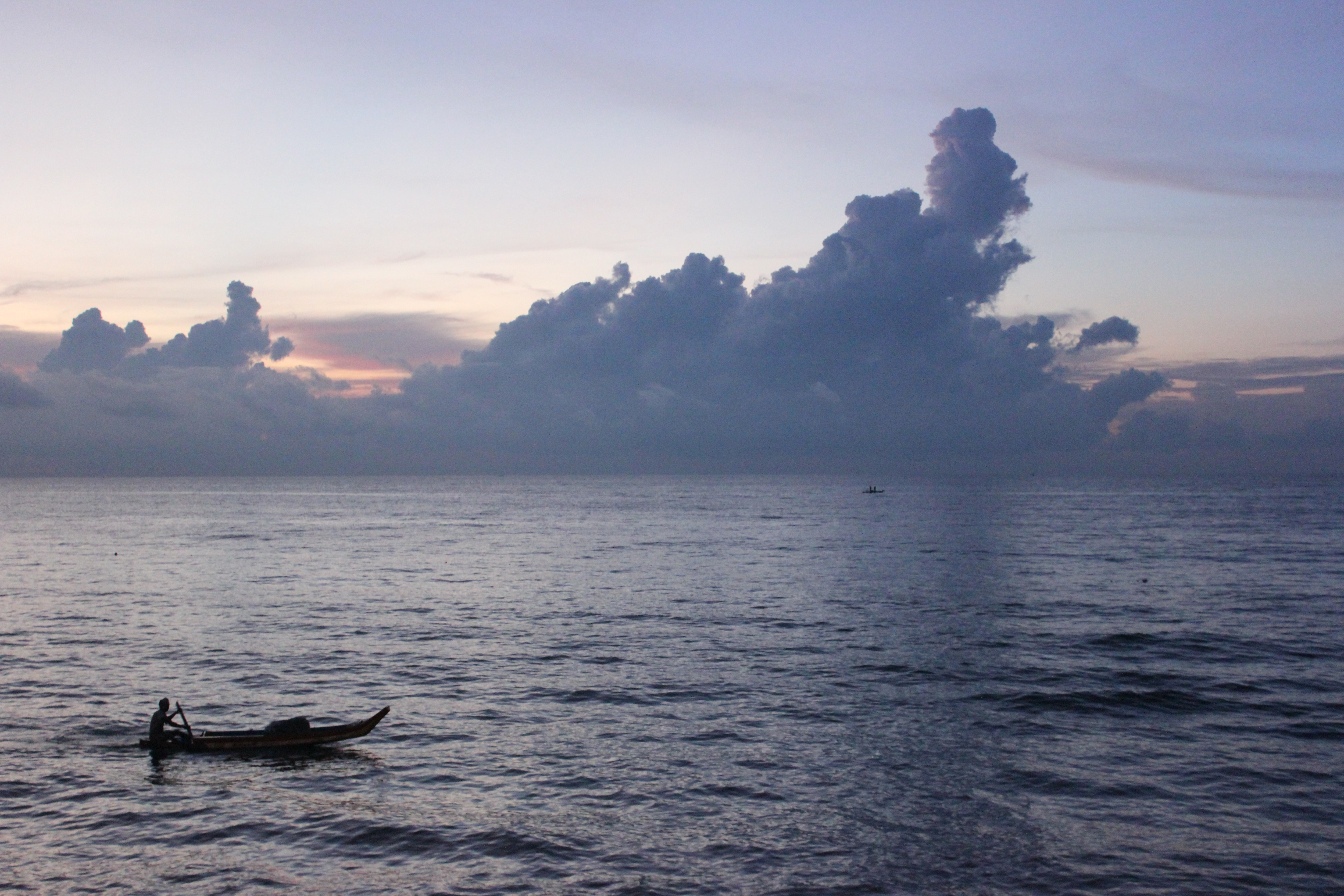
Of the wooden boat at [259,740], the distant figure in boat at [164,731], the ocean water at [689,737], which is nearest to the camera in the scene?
the ocean water at [689,737]

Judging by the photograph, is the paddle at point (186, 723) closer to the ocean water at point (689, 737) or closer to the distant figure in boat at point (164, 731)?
the distant figure in boat at point (164, 731)

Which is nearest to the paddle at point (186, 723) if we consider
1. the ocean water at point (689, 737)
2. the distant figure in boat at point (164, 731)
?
the distant figure in boat at point (164, 731)

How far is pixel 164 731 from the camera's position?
3194 centimetres

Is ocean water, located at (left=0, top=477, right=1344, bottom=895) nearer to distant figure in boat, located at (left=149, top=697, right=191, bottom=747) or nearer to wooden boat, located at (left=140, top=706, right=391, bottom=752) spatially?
wooden boat, located at (left=140, top=706, right=391, bottom=752)

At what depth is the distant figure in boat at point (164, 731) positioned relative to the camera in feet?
104

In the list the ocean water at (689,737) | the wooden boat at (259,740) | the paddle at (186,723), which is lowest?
the ocean water at (689,737)

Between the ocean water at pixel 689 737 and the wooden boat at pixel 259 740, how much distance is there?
17.5 inches

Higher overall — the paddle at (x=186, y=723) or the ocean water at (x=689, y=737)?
the paddle at (x=186, y=723)

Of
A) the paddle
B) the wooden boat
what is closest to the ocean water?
the wooden boat

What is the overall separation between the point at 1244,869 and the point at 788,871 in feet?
36.7

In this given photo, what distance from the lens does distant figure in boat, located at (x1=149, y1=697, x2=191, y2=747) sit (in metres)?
31.7

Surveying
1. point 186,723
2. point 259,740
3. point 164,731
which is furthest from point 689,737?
point 164,731

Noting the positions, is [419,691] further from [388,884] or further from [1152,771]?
[1152,771]

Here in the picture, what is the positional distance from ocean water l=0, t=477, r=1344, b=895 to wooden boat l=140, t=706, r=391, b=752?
1.46ft
